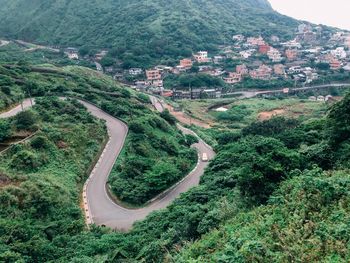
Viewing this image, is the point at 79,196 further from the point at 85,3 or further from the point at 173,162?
the point at 85,3

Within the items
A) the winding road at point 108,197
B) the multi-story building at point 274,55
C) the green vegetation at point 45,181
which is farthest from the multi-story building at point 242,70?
the green vegetation at point 45,181

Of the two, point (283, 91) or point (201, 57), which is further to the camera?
point (201, 57)

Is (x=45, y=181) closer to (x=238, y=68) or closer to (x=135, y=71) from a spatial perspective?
(x=135, y=71)

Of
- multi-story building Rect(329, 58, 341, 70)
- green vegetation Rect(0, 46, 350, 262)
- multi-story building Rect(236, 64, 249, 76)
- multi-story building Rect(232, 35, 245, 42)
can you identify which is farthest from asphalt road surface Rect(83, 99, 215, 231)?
multi-story building Rect(232, 35, 245, 42)

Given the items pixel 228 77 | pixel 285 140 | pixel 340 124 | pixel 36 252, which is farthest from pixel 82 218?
pixel 228 77

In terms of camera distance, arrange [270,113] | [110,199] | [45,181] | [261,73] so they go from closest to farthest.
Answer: [45,181] → [110,199] → [270,113] → [261,73]

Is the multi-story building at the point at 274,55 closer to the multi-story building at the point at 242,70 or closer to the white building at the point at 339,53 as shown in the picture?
the white building at the point at 339,53

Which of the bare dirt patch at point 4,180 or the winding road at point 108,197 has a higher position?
the bare dirt patch at point 4,180

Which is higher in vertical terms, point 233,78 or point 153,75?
point 153,75

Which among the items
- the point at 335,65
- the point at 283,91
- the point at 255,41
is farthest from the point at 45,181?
the point at 255,41
